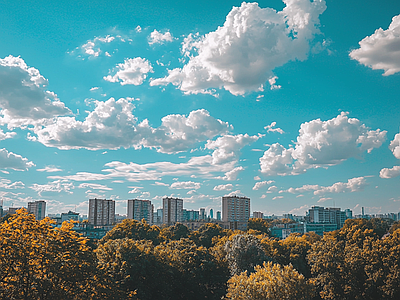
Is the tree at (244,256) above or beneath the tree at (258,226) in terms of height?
above

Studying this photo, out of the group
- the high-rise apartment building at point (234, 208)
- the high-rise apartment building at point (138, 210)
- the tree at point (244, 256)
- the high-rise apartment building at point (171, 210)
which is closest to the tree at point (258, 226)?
the high-rise apartment building at point (234, 208)

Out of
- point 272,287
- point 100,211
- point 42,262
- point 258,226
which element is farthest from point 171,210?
point 42,262

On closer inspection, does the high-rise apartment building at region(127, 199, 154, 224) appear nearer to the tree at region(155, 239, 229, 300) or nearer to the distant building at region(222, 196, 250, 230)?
the distant building at region(222, 196, 250, 230)

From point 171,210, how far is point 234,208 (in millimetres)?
42130

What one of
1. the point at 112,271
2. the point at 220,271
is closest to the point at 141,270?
the point at 112,271

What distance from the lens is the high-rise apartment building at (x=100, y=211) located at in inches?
6024

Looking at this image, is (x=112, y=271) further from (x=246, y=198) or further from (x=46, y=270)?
(x=246, y=198)

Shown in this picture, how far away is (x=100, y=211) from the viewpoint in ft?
507

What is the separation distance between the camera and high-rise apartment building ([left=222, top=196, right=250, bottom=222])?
152 meters

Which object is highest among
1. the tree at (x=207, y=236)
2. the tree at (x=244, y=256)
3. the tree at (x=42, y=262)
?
the tree at (x=42, y=262)

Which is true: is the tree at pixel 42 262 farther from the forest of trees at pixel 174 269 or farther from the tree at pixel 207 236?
the tree at pixel 207 236

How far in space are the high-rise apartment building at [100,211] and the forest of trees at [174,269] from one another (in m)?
119

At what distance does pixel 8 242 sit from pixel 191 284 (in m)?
19.9

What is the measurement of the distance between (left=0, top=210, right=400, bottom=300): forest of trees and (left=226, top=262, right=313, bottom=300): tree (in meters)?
0.06
